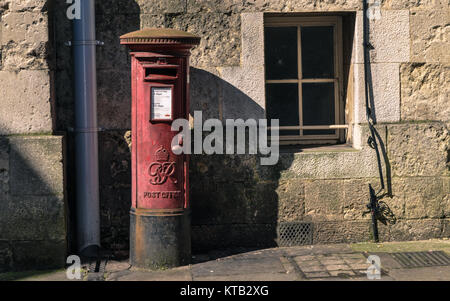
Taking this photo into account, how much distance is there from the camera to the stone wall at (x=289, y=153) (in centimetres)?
615

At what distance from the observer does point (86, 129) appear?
5926 mm

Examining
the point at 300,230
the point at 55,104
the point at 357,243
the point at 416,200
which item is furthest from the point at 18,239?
the point at 416,200

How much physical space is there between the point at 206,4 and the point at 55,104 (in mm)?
1800

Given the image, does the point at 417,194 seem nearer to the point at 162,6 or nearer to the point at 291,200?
the point at 291,200

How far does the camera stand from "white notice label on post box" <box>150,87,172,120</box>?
545 cm

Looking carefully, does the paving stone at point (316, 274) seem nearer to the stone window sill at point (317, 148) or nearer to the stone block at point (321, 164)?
the stone block at point (321, 164)

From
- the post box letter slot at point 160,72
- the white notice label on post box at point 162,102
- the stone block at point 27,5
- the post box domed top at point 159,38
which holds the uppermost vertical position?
the stone block at point 27,5

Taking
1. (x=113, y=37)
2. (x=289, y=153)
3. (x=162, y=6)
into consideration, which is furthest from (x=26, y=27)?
(x=289, y=153)

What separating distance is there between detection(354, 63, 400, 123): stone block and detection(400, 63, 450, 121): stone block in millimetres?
89

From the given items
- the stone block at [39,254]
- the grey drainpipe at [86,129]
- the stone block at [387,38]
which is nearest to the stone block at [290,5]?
the stone block at [387,38]

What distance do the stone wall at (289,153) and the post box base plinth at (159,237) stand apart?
634mm

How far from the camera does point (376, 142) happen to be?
6.27 meters

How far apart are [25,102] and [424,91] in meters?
4.00

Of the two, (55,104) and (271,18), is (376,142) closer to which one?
(271,18)
